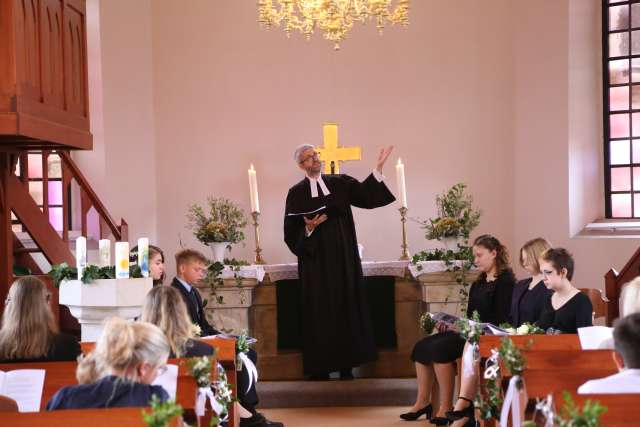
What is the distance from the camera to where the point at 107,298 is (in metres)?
6.99

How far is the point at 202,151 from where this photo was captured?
12.2m

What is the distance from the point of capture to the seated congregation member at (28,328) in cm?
550

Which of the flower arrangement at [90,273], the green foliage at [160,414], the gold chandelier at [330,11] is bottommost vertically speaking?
the green foliage at [160,414]

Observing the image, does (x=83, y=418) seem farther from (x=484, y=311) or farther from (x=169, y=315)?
(x=484, y=311)

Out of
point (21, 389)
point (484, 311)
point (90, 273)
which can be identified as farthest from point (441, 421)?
point (21, 389)

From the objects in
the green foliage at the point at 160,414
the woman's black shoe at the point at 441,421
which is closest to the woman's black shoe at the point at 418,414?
the woman's black shoe at the point at 441,421

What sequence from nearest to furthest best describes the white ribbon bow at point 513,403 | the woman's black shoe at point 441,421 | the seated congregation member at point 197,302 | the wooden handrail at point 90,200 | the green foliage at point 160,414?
1. the green foliage at point 160,414
2. the white ribbon bow at point 513,403
3. the seated congregation member at point 197,302
4. the woman's black shoe at point 441,421
5. the wooden handrail at point 90,200

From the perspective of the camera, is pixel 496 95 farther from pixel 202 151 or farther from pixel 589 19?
pixel 202 151

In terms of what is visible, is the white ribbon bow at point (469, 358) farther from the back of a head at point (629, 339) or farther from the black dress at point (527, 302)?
the back of a head at point (629, 339)

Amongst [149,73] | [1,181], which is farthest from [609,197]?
[1,181]

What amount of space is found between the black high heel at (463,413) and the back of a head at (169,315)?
2.70 meters

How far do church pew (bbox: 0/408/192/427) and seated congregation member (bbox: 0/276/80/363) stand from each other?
1567mm

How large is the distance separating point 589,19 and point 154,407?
9245 millimetres

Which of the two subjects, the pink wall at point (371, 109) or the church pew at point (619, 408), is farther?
the pink wall at point (371, 109)
